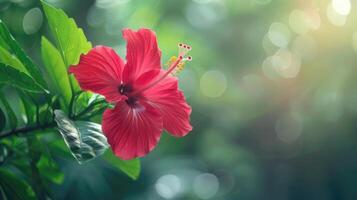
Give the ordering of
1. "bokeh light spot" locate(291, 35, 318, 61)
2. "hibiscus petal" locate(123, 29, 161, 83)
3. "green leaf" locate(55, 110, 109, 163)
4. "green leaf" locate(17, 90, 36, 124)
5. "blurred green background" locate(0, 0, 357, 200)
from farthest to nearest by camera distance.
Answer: "bokeh light spot" locate(291, 35, 318, 61) → "blurred green background" locate(0, 0, 357, 200) → "green leaf" locate(17, 90, 36, 124) → "hibiscus petal" locate(123, 29, 161, 83) → "green leaf" locate(55, 110, 109, 163)

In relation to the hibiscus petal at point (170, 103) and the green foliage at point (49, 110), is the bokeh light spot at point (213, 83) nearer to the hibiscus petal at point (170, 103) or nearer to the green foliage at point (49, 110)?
the green foliage at point (49, 110)

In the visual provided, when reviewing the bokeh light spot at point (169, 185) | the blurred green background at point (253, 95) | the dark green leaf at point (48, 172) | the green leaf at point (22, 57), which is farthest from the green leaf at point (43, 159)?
the bokeh light spot at point (169, 185)

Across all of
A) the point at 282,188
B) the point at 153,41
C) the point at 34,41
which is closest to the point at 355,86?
the point at 282,188

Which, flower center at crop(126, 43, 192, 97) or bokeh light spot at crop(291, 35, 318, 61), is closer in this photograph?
flower center at crop(126, 43, 192, 97)

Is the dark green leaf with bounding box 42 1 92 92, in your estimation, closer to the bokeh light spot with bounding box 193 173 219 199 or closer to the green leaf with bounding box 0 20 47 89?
the green leaf with bounding box 0 20 47 89

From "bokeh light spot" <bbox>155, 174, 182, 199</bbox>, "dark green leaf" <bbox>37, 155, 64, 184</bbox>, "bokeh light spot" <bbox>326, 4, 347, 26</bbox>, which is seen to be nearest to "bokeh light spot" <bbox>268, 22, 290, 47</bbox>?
"bokeh light spot" <bbox>326, 4, 347, 26</bbox>

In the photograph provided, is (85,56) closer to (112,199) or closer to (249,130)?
(112,199)

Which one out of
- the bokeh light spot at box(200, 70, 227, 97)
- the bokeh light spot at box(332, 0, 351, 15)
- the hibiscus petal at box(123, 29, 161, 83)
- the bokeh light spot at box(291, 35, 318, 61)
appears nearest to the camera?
the hibiscus petal at box(123, 29, 161, 83)

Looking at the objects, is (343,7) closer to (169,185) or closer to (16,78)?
(169,185)
